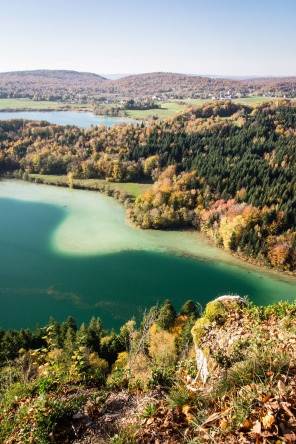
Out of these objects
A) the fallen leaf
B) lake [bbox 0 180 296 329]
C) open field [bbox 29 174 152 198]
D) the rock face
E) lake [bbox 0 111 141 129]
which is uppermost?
lake [bbox 0 111 141 129]

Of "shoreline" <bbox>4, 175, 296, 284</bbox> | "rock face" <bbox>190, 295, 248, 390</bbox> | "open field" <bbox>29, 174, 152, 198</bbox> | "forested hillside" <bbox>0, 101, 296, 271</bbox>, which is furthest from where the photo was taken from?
"open field" <bbox>29, 174, 152, 198</bbox>

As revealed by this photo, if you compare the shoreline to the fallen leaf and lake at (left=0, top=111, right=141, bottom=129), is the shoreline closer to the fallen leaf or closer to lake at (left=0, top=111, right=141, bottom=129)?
the fallen leaf

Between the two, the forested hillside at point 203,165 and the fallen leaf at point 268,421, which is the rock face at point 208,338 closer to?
the fallen leaf at point 268,421

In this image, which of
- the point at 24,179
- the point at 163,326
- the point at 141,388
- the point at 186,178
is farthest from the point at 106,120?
the point at 141,388

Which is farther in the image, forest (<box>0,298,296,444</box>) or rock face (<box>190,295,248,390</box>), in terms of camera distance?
→ rock face (<box>190,295,248,390</box>)

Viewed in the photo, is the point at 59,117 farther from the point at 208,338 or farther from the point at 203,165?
the point at 208,338

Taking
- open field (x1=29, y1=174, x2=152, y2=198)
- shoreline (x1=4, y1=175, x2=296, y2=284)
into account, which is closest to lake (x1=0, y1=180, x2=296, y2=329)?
shoreline (x1=4, y1=175, x2=296, y2=284)

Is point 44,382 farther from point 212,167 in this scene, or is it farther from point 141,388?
point 212,167
